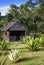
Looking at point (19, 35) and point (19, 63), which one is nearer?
point (19, 63)

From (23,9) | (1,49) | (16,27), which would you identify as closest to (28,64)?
(1,49)

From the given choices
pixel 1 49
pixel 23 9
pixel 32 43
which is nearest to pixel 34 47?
pixel 32 43

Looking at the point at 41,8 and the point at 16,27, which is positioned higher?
the point at 41,8

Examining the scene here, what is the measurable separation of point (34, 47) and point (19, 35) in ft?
96.3

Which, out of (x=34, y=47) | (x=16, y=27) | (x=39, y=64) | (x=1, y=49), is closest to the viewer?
(x=39, y=64)

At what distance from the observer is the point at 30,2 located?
64.3 m

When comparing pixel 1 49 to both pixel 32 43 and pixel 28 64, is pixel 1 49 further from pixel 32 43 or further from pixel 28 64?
pixel 28 64

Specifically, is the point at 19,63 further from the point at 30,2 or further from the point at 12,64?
the point at 30,2

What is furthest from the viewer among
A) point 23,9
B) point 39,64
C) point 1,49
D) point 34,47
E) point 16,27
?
point 23,9

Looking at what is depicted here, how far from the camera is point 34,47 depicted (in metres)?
18.5

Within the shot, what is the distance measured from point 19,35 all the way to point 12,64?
35073 millimetres

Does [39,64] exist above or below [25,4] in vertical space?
below

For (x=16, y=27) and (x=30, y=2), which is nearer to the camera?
(x=16, y=27)

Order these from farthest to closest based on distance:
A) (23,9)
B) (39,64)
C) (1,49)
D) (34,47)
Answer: (23,9)
(1,49)
(34,47)
(39,64)
